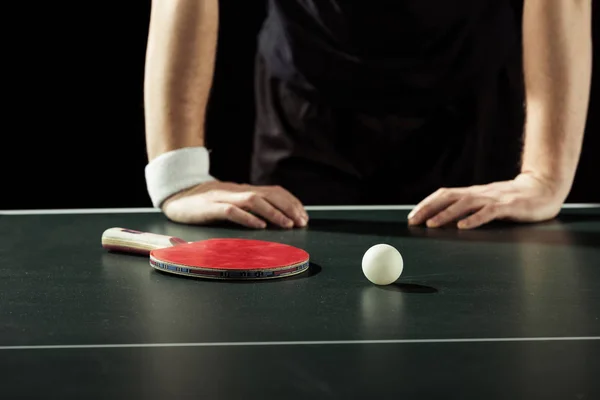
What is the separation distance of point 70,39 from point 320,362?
2.74 metres

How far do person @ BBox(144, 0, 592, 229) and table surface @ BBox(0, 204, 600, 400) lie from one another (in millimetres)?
486

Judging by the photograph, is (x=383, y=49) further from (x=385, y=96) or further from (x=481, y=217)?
(x=481, y=217)

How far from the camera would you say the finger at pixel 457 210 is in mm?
1721

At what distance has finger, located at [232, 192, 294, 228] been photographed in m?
1.72

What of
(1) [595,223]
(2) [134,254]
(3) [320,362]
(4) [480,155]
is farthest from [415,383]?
(4) [480,155]

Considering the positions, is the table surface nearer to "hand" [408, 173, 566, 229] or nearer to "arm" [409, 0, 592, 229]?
"hand" [408, 173, 566, 229]

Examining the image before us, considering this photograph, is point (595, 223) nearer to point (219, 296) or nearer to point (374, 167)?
point (374, 167)

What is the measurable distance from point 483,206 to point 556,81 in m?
0.43

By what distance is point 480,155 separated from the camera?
8.06 feet

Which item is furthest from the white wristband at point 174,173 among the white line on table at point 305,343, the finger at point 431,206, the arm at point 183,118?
the white line on table at point 305,343

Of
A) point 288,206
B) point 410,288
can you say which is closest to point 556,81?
point 288,206

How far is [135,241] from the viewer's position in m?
1.40

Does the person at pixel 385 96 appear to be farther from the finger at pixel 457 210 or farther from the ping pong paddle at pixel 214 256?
the ping pong paddle at pixel 214 256

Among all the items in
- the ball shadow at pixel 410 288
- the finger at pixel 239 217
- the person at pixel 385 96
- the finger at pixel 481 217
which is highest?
the person at pixel 385 96
